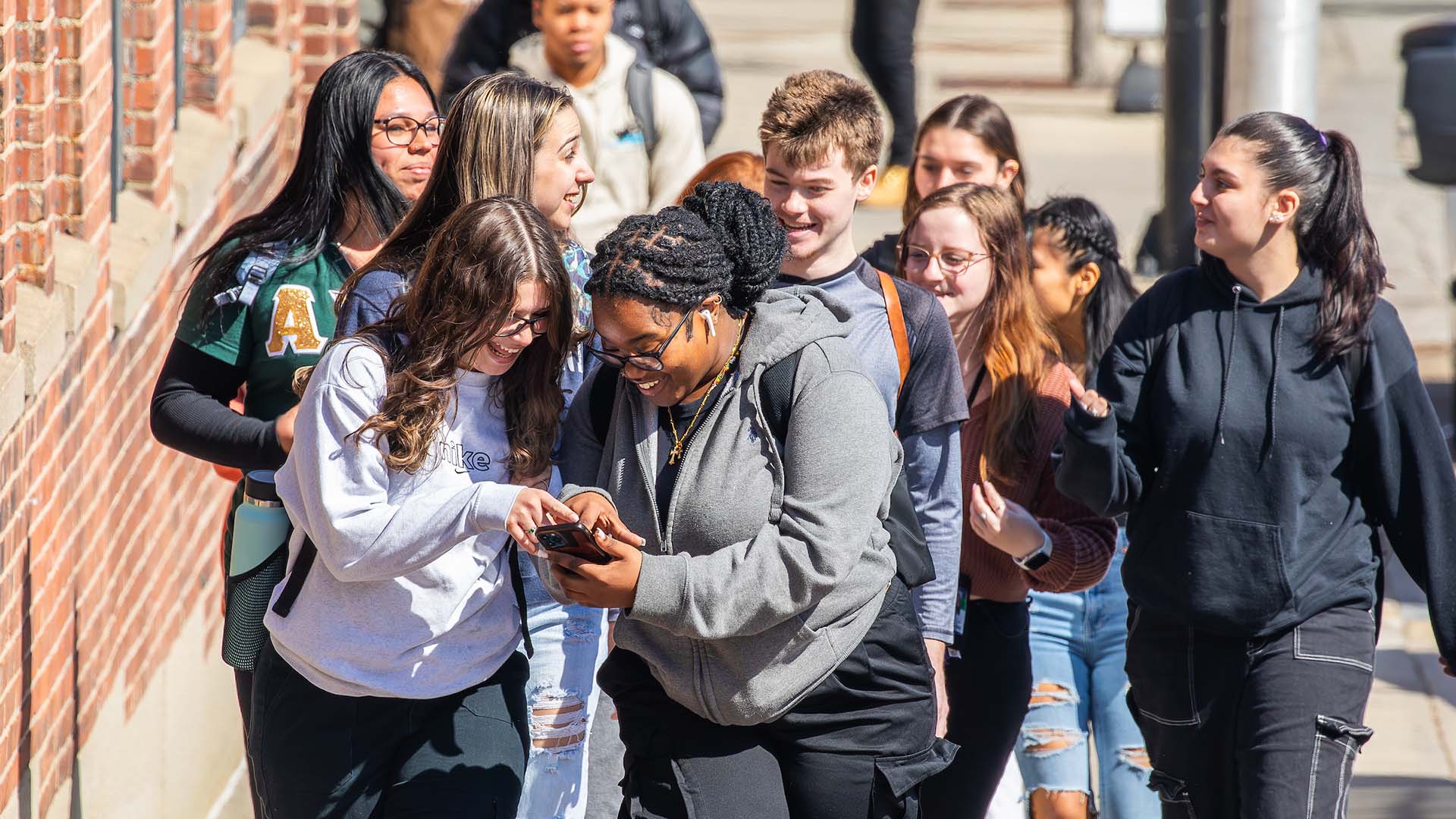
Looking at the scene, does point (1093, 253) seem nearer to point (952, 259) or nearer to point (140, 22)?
point (952, 259)

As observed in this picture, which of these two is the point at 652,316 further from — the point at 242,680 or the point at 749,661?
the point at 242,680

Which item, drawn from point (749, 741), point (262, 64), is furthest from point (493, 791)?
point (262, 64)

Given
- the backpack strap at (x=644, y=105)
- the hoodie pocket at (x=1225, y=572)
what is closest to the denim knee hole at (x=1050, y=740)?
the hoodie pocket at (x=1225, y=572)

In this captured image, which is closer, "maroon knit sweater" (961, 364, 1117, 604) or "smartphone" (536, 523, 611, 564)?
"smartphone" (536, 523, 611, 564)

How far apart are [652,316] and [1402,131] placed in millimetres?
7973

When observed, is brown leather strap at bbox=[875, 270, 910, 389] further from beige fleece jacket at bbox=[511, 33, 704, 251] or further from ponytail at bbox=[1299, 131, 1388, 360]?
beige fleece jacket at bbox=[511, 33, 704, 251]

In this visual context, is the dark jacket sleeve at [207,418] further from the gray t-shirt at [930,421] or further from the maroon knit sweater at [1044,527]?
the maroon knit sweater at [1044,527]

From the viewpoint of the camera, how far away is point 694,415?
10.7 ft

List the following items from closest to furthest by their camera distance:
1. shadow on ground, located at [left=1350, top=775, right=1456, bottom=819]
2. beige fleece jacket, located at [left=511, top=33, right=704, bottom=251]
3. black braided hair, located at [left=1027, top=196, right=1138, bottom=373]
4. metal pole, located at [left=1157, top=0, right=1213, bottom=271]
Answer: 1. black braided hair, located at [left=1027, top=196, right=1138, bottom=373]
2. shadow on ground, located at [left=1350, top=775, right=1456, bottom=819]
3. beige fleece jacket, located at [left=511, top=33, right=704, bottom=251]
4. metal pole, located at [left=1157, top=0, right=1213, bottom=271]

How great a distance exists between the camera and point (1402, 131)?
10055 millimetres

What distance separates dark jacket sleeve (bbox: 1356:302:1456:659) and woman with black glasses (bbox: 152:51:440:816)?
2061 mm

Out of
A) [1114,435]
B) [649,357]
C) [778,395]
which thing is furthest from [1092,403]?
[649,357]

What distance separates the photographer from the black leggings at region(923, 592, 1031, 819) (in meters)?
4.33

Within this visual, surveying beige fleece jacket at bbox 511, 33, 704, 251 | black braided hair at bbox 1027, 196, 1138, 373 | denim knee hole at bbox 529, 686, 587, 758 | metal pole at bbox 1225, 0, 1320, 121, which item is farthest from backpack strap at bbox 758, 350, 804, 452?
metal pole at bbox 1225, 0, 1320, 121
